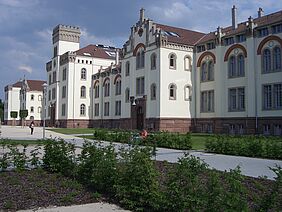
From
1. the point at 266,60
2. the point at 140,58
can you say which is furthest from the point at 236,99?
the point at 140,58

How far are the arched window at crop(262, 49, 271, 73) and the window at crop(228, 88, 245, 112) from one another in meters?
3.69

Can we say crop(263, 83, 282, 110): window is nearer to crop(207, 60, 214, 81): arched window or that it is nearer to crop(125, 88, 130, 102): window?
crop(207, 60, 214, 81): arched window

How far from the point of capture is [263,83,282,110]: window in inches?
1366

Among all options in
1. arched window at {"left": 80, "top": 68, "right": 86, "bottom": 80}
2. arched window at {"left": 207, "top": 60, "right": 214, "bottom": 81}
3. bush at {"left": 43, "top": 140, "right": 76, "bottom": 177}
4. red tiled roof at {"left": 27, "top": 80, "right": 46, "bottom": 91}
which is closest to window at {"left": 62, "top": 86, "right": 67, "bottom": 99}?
arched window at {"left": 80, "top": 68, "right": 86, "bottom": 80}

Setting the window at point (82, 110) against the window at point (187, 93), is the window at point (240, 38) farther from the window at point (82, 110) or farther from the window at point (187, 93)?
the window at point (82, 110)

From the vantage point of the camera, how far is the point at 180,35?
47.0 metres

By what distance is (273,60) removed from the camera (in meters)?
35.3

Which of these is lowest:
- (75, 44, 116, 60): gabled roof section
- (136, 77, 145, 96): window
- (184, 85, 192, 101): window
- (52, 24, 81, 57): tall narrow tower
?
(184, 85, 192, 101): window

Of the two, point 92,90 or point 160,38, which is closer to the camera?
point 160,38

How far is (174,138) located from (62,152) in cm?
1313

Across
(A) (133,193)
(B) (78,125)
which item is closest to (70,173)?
(A) (133,193)

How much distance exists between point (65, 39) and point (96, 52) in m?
9.12

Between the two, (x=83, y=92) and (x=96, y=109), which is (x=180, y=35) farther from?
(x=83, y=92)

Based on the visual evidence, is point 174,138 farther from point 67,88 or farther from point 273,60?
point 67,88
